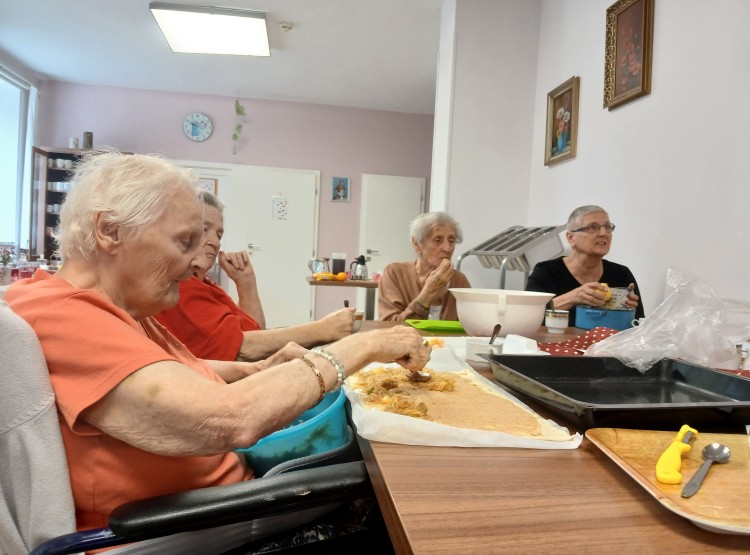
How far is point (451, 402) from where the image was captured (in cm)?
82

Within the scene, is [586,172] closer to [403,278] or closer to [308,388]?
[403,278]

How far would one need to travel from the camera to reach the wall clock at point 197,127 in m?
5.69

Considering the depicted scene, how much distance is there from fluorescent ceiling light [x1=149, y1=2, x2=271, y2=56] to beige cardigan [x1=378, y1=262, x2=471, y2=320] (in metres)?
2.26

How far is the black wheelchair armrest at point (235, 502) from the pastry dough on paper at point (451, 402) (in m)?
0.12

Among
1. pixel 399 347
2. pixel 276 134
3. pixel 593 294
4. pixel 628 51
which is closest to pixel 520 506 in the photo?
pixel 399 347

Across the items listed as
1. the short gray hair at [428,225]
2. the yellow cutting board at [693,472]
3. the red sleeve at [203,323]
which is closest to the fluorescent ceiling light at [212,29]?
the short gray hair at [428,225]

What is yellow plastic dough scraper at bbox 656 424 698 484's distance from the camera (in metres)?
0.51

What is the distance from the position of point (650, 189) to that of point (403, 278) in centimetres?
124

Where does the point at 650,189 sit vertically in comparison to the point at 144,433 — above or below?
above

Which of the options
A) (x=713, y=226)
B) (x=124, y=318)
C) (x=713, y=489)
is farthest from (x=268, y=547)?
(x=713, y=226)

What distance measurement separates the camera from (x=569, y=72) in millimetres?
2980

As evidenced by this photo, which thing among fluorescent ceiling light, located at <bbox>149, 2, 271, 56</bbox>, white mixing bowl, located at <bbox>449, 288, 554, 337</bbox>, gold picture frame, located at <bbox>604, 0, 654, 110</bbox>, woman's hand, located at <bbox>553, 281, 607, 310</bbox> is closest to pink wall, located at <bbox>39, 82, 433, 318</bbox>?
fluorescent ceiling light, located at <bbox>149, 2, 271, 56</bbox>

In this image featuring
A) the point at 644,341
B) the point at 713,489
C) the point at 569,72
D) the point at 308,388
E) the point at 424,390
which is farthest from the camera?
the point at 569,72

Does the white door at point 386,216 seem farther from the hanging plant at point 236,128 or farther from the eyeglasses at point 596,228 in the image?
the eyeglasses at point 596,228
